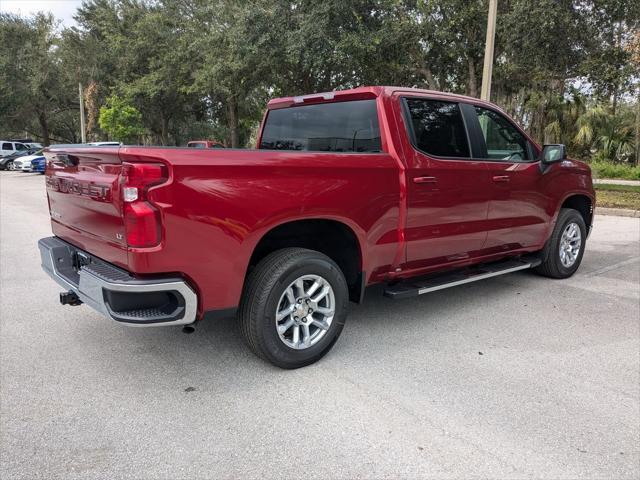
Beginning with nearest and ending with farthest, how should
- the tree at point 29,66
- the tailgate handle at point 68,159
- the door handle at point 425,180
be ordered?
the tailgate handle at point 68,159 → the door handle at point 425,180 → the tree at point 29,66

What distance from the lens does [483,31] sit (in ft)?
52.7

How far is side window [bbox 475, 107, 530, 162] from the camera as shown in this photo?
488 centimetres

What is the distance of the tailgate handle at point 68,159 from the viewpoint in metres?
3.44

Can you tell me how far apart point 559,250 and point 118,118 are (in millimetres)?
25928

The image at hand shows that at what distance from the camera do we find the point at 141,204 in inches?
111

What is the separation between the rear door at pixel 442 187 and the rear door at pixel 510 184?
0.17m

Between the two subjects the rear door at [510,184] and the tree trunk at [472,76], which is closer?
the rear door at [510,184]

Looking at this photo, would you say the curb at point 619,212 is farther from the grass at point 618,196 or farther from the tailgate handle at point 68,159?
the tailgate handle at point 68,159

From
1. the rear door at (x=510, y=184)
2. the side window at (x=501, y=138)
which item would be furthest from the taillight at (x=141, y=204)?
the side window at (x=501, y=138)

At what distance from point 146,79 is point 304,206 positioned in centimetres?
2617

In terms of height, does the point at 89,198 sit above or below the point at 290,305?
above

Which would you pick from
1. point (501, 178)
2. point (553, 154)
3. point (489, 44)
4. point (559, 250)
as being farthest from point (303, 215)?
point (489, 44)

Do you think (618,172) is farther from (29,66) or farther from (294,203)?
(29,66)

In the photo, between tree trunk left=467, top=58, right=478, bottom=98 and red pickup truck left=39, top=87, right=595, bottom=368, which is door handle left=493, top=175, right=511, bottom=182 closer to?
red pickup truck left=39, top=87, right=595, bottom=368
